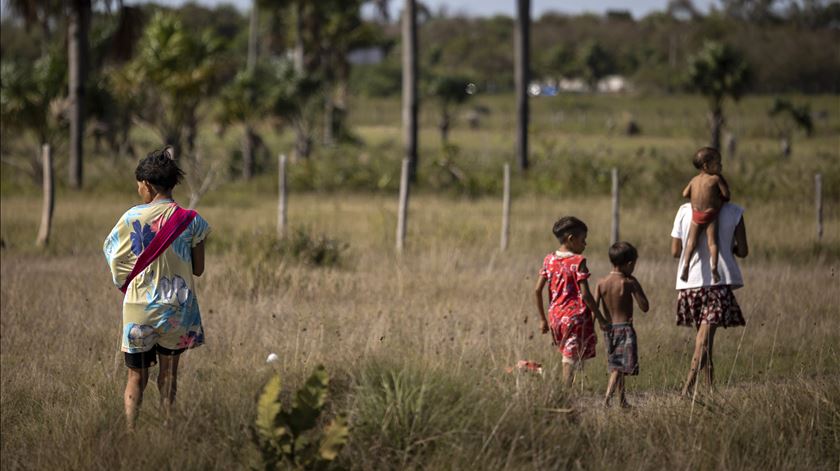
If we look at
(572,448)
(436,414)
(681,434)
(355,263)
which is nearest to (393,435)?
(436,414)

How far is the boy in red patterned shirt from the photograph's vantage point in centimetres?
689

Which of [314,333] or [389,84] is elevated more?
[389,84]

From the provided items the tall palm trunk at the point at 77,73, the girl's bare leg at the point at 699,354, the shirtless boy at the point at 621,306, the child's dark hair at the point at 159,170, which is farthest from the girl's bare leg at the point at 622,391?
the tall palm trunk at the point at 77,73

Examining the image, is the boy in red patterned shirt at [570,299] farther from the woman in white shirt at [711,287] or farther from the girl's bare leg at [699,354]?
the woman in white shirt at [711,287]

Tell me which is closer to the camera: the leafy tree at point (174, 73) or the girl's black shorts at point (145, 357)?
the girl's black shorts at point (145, 357)

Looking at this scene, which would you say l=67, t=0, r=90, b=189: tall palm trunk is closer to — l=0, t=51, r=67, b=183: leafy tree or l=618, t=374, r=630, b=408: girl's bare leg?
l=0, t=51, r=67, b=183: leafy tree

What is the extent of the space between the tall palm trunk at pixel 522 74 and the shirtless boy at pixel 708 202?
22.8 metres

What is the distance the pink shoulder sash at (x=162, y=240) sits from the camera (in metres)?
6.02

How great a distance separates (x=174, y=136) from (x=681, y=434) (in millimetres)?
23996

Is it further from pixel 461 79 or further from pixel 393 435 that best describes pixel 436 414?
pixel 461 79

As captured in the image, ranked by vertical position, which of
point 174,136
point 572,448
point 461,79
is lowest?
point 572,448

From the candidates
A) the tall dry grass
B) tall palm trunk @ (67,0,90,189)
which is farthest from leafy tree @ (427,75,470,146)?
the tall dry grass

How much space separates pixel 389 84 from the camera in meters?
79.5

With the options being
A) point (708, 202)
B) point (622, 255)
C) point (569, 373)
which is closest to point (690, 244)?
point (708, 202)
